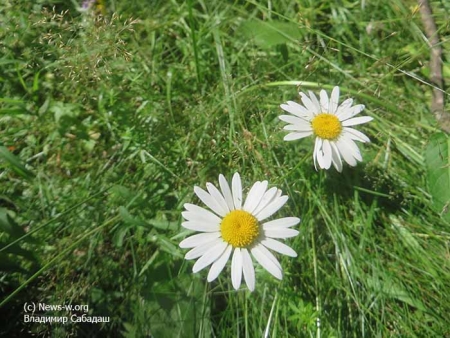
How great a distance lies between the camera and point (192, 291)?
4.73 ft

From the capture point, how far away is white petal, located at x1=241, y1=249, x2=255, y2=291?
111 centimetres

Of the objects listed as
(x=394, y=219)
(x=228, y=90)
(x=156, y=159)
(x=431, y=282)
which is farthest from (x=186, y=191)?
(x=431, y=282)

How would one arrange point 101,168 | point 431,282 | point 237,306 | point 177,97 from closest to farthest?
point 237,306 < point 431,282 < point 101,168 < point 177,97

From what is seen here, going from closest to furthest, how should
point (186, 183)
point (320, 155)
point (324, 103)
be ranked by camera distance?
point (320, 155) → point (324, 103) → point (186, 183)

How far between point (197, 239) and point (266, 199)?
0.73 feet

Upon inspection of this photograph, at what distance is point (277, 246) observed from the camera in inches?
45.4

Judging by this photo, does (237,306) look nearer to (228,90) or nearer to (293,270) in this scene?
(293,270)

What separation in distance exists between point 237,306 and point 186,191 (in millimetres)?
433

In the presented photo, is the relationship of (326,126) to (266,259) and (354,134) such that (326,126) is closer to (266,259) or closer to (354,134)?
(354,134)

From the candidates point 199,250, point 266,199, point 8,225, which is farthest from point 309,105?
point 8,225

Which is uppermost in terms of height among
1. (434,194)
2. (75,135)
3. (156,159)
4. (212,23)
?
(212,23)

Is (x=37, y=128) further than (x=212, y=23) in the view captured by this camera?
No

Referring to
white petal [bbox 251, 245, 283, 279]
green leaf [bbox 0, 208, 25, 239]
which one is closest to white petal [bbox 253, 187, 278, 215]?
white petal [bbox 251, 245, 283, 279]

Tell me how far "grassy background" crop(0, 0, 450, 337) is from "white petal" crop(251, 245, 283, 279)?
0.92 ft
